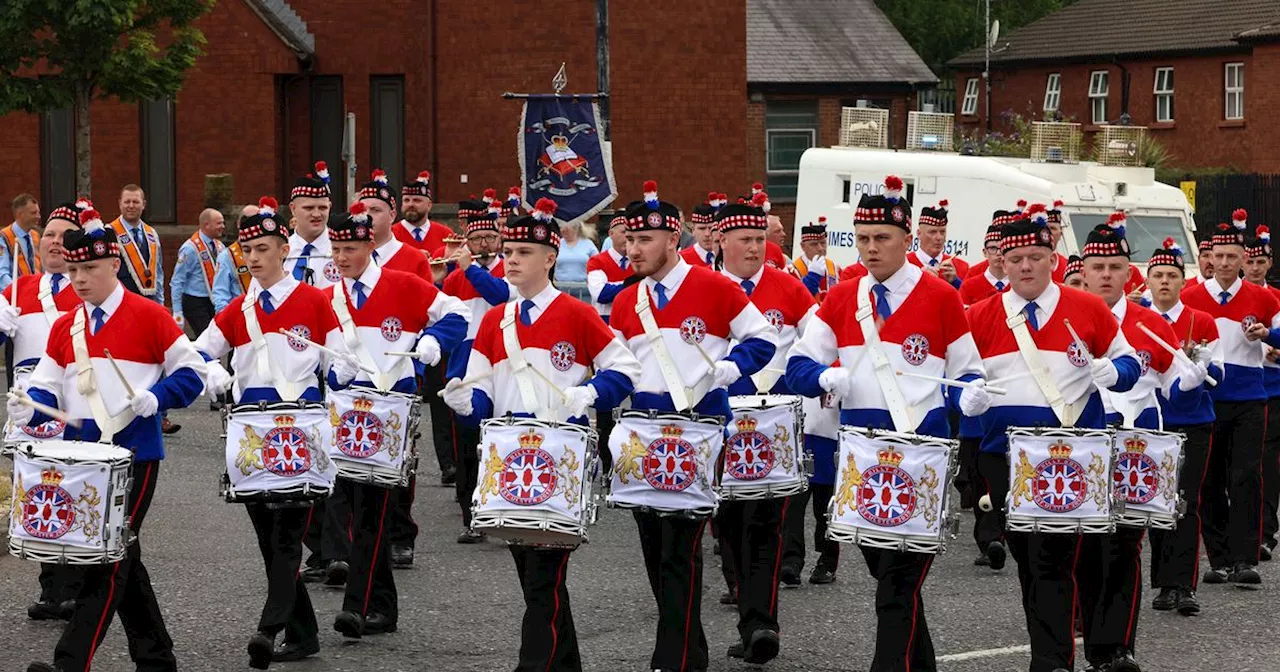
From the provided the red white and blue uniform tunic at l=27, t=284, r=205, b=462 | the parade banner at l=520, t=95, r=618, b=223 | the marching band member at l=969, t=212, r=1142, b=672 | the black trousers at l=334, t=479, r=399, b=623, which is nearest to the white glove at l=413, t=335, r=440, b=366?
the black trousers at l=334, t=479, r=399, b=623

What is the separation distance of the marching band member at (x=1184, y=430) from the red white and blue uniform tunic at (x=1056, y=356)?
1.66 metres

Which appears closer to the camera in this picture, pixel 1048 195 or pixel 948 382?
pixel 948 382

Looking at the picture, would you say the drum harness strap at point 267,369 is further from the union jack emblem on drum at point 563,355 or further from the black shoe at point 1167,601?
the black shoe at point 1167,601

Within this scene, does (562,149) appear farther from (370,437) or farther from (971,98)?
(971,98)

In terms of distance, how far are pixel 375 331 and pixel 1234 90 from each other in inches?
1684

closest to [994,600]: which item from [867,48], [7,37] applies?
[7,37]

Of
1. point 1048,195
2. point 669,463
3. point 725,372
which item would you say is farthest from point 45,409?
point 1048,195

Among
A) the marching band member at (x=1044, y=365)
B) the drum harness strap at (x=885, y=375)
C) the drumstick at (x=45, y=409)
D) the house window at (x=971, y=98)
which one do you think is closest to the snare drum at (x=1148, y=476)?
the marching band member at (x=1044, y=365)

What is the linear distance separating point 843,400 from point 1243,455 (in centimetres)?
434

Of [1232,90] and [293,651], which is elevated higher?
[1232,90]

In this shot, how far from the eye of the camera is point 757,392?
34.6ft

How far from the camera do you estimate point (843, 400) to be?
332 inches

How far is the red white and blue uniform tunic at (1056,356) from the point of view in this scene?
8.62 meters

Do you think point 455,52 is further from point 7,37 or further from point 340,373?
point 340,373
